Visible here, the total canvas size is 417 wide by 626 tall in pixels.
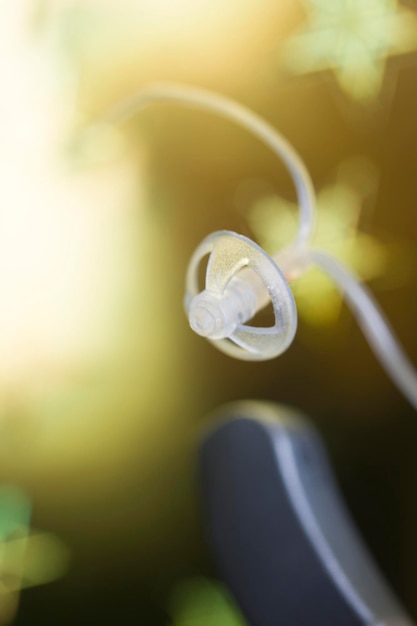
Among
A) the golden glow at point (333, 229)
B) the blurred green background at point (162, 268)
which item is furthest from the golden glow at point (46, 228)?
the golden glow at point (333, 229)

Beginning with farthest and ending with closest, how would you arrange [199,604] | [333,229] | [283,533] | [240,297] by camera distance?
[199,604] < [333,229] < [283,533] < [240,297]

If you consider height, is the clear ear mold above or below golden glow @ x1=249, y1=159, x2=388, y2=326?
below

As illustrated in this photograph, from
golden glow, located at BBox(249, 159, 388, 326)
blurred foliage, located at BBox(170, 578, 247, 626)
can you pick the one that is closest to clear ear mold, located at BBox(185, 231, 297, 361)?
golden glow, located at BBox(249, 159, 388, 326)

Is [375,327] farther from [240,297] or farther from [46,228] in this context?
[46,228]

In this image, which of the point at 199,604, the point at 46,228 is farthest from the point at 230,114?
the point at 199,604

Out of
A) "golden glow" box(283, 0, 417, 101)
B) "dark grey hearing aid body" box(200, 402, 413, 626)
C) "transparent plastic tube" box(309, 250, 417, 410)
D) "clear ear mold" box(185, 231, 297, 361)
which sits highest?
"golden glow" box(283, 0, 417, 101)

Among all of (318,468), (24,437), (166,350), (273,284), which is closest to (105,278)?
(166,350)

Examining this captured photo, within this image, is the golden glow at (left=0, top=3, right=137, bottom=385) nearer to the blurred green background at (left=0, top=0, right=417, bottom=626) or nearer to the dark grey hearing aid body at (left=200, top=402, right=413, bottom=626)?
the blurred green background at (left=0, top=0, right=417, bottom=626)

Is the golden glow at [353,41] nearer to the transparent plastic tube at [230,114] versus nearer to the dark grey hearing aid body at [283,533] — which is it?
the transparent plastic tube at [230,114]
